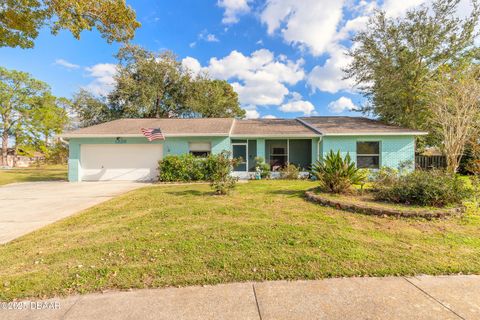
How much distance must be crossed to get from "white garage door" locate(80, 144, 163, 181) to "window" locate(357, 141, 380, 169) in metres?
11.7

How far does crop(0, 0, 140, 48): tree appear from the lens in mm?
6402

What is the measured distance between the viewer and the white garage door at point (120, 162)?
1304 cm

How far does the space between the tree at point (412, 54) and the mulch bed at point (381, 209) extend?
1181 cm

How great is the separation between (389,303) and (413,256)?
1.47 m

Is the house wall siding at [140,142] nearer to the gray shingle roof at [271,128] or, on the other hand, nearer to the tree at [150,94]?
the gray shingle roof at [271,128]

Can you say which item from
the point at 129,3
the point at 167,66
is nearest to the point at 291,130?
the point at 129,3

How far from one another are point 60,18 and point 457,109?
1674 centimetres

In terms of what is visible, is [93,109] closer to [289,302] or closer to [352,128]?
[352,128]

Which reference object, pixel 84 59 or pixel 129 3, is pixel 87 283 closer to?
pixel 129 3

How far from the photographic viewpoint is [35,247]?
3.85 m

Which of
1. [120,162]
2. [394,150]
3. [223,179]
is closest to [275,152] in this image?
[394,150]

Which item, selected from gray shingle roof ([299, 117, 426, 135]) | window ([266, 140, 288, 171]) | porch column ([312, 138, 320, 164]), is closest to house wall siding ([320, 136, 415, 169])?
gray shingle roof ([299, 117, 426, 135])

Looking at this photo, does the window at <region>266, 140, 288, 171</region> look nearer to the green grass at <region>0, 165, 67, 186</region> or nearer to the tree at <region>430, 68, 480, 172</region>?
the tree at <region>430, 68, 480, 172</region>

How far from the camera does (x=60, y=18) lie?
6.66m
